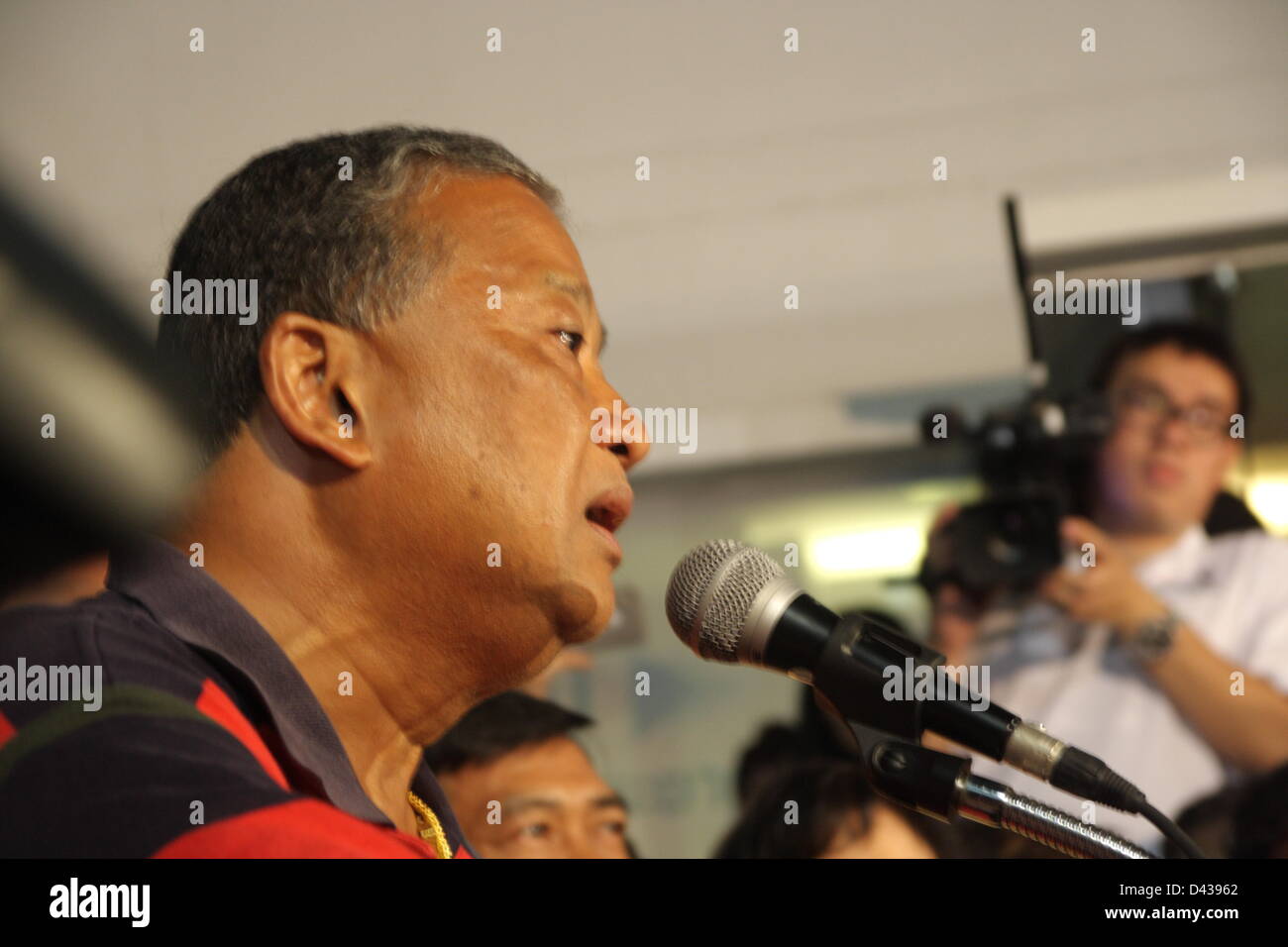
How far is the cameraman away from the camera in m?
2.30

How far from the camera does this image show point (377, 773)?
1158 mm

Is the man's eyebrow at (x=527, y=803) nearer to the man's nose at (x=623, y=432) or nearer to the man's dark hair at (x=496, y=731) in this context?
the man's dark hair at (x=496, y=731)

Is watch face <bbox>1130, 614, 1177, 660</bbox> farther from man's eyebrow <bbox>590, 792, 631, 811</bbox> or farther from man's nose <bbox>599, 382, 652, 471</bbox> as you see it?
man's nose <bbox>599, 382, 652, 471</bbox>

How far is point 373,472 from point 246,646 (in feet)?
0.59

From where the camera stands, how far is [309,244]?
1.18 meters

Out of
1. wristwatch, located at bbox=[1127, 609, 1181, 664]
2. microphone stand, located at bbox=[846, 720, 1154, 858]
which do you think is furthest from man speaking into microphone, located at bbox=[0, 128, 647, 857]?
wristwatch, located at bbox=[1127, 609, 1181, 664]

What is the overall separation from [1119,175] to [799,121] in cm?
75

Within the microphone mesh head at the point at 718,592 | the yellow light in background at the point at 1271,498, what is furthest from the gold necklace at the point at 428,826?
the yellow light in background at the point at 1271,498

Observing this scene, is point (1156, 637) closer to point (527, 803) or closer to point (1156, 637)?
point (1156, 637)

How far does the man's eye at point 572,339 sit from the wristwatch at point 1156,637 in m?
1.52

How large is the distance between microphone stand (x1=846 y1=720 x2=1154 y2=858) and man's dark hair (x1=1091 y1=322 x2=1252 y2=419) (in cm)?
172

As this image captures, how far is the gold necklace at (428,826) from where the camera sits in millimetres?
1271

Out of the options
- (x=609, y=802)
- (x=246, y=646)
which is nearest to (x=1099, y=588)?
(x=609, y=802)
